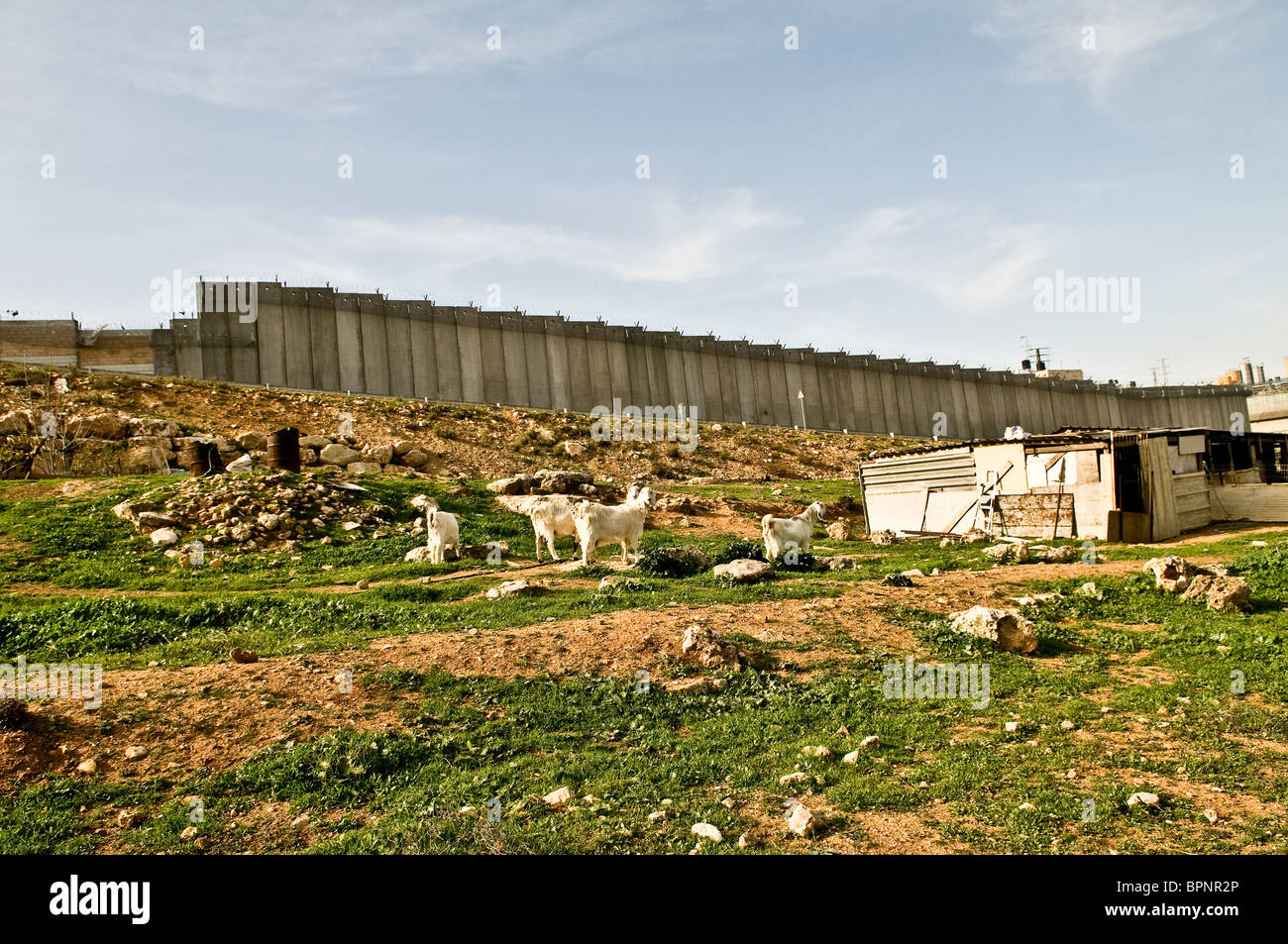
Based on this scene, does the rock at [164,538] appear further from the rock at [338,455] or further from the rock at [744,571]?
the rock at [744,571]

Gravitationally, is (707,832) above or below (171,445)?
below

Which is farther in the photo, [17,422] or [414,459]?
[414,459]

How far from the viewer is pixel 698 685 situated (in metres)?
10.8

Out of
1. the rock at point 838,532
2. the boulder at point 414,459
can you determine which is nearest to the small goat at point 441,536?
the rock at point 838,532

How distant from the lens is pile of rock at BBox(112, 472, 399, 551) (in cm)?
2280

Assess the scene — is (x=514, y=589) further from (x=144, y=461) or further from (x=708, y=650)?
(x=144, y=461)

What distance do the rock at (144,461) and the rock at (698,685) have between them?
28362 millimetres

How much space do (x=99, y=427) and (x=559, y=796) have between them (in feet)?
110

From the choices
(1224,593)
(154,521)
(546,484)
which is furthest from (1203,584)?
(154,521)

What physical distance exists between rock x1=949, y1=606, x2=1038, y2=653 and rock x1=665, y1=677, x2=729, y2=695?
412cm

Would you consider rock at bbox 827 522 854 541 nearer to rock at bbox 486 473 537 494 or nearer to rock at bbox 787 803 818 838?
rock at bbox 486 473 537 494
